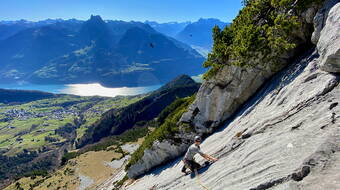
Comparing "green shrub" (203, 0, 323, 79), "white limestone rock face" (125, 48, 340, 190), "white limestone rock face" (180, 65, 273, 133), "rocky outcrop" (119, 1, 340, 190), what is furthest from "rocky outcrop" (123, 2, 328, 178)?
"white limestone rock face" (125, 48, 340, 190)

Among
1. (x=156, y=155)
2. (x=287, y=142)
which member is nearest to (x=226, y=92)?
(x=156, y=155)

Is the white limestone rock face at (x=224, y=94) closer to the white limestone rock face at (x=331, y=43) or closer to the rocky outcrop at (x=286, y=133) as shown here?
the rocky outcrop at (x=286, y=133)

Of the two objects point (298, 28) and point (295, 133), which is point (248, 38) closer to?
point (298, 28)

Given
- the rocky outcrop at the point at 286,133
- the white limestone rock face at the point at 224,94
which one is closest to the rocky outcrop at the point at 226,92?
the white limestone rock face at the point at 224,94

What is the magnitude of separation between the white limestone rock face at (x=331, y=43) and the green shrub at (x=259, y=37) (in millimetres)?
3463

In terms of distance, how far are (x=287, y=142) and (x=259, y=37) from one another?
1311 centimetres

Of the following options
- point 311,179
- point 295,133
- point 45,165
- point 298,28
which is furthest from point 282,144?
point 45,165

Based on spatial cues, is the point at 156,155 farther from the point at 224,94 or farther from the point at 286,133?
the point at 286,133

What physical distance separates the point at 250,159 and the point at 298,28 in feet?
45.2

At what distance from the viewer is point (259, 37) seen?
24656 mm

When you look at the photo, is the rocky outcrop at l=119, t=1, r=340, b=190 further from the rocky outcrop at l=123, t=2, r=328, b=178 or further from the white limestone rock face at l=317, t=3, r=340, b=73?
the rocky outcrop at l=123, t=2, r=328, b=178

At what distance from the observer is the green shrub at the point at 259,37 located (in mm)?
22780

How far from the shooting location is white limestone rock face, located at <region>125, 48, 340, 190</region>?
1232 cm

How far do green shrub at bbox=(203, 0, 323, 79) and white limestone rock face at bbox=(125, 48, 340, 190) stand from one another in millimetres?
2775
